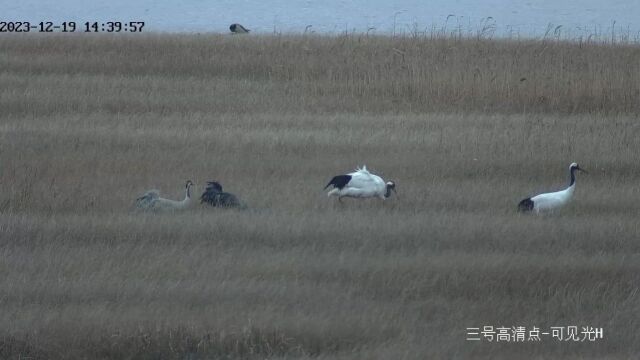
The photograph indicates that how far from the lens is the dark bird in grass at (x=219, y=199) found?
952cm

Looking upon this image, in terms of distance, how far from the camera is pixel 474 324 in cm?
655

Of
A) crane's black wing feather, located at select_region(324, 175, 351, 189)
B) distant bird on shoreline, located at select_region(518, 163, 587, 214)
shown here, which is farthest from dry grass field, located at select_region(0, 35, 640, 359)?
crane's black wing feather, located at select_region(324, 175, 351, 189)

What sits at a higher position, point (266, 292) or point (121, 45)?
point (121, 45)

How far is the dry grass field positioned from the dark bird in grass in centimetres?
25

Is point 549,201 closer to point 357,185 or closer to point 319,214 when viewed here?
point 357,185

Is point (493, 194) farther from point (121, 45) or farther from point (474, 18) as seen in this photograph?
point (474, 18)

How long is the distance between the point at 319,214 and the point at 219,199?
36.8 inches

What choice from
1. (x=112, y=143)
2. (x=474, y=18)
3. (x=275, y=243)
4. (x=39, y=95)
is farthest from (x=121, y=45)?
(x=474, y=18)

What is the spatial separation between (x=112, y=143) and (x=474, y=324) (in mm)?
7652

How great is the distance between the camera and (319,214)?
930 centimetres

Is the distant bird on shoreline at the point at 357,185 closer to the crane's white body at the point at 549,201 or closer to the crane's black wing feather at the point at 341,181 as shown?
the crane's black wing feather at the point at 341,181

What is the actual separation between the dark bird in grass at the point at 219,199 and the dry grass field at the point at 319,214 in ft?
0.84

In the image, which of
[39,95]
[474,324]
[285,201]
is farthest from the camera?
[39,95]

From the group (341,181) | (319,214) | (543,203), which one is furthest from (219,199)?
(543,203)
